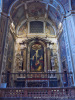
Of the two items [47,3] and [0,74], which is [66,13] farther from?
[0,74]

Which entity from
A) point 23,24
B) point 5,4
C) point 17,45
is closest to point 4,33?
point 5,4

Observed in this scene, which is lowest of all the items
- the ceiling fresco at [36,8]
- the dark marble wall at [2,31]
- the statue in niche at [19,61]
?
the statue in niche at [19,61]

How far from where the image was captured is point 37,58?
43.6 feet

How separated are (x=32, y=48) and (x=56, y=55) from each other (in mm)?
3228

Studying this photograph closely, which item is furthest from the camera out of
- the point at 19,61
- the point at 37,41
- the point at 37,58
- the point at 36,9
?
the point at 37,41

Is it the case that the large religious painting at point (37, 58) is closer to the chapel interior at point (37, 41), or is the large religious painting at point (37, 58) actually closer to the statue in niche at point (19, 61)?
the chapel interior at point (37, 41)

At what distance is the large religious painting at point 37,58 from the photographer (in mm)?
12845

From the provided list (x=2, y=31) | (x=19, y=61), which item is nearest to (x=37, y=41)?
(x=19, y=61)

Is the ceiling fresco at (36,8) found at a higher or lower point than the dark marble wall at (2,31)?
higher

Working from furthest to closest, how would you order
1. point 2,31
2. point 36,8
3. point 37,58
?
point 36,8
point 37,58
point 2,31

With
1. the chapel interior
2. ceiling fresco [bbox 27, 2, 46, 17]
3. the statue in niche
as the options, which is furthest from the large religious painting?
ceiling fresco [bbox 27, 2, 46, 17]

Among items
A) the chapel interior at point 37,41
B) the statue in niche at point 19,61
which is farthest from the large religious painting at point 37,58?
the statue in niche at point 19,61

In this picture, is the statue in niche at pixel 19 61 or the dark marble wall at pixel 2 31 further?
the statue in niche at pixel 19 61

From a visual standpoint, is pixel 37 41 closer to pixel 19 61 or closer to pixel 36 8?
pixel 19 61
